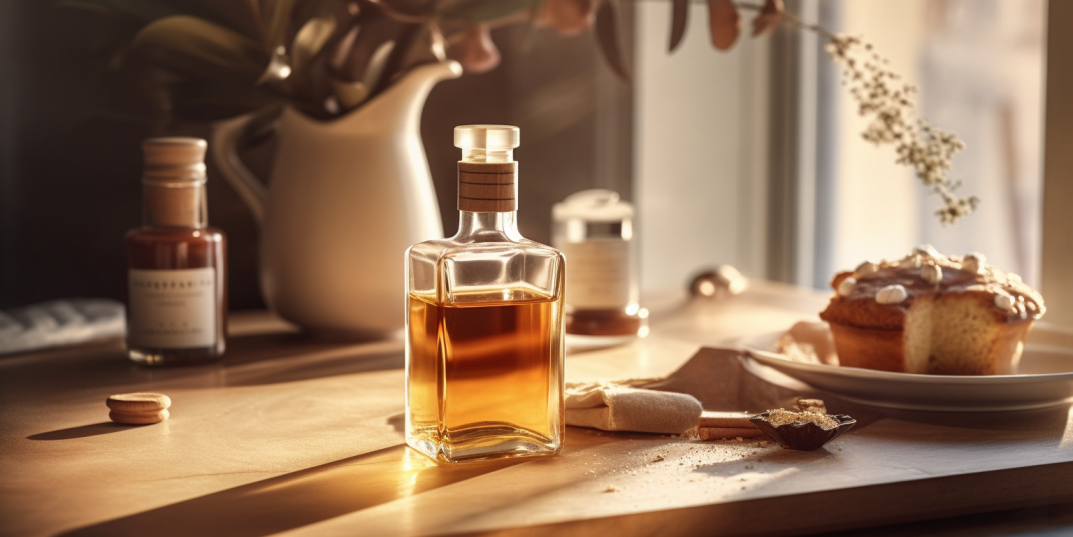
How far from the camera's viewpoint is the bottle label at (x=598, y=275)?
132 centimetres

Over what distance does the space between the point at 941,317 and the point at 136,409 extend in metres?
0.73

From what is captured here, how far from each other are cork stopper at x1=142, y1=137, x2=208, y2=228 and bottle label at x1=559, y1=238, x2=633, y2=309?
0.48 m

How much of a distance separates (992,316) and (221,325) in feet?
2.66

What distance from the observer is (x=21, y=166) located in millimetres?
1388

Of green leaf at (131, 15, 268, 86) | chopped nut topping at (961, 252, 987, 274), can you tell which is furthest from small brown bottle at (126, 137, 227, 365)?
chopped nut topping at (961, 252, 987, 274)

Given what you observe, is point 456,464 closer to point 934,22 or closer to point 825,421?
point 825,421

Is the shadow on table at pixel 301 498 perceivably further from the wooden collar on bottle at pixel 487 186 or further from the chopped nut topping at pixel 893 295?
the chopped nut topping at pixel 893 295

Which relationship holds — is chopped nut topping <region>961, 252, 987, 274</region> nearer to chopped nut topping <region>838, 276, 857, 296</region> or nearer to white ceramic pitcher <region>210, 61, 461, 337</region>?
chopped nut topping <region>838, 276, 857, 296</region>

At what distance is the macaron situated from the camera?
34.7 inches

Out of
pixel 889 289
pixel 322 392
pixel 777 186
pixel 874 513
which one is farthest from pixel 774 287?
pixel 874 513

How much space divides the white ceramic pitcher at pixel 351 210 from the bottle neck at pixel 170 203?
0.16 meters

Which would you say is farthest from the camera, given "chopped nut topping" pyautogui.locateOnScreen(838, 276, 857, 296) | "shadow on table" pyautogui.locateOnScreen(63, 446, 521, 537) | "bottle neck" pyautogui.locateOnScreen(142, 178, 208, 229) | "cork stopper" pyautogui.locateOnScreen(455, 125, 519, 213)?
"bottle neck" pyautogui.locateOnScreen(142, 178, 208, 229)

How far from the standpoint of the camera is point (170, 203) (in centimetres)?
110

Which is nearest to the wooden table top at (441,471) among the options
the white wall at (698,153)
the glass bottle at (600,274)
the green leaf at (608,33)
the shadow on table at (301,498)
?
the shadow on table at (301,498)
